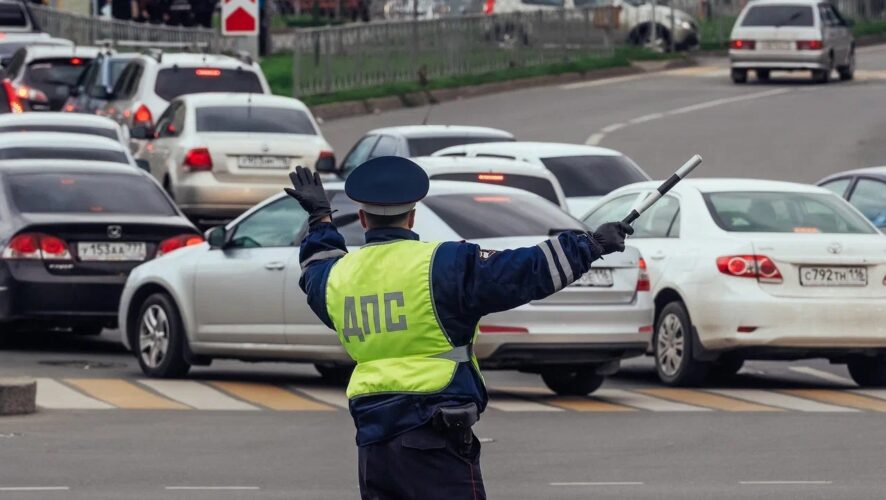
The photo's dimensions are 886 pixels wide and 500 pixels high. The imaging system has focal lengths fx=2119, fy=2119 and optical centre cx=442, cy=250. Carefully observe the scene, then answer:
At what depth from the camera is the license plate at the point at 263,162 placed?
2267 cm

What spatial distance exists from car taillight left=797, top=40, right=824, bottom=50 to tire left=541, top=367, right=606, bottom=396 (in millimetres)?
28970

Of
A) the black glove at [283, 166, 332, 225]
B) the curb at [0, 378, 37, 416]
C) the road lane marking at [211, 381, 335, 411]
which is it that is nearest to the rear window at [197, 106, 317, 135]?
the road lane marking at [211, 381, 335, 411]

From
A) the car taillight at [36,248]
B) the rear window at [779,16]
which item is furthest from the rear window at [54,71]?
the car taillight at [36,248]

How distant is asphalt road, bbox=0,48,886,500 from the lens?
9797 millimetres

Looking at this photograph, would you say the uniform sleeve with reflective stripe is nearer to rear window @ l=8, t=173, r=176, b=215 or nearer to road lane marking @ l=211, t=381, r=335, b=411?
road lane marking @ l=211, t=381, r=335, b=411

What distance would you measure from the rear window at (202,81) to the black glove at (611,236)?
2057 cm

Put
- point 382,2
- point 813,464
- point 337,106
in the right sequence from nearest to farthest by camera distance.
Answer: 1. point 813,464
2. point 337,106
3. point 382,2

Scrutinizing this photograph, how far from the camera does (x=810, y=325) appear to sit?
13781 millimetres

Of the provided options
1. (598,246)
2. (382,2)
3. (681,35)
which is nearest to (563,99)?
(681,35)

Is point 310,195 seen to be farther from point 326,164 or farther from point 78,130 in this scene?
point 78,130

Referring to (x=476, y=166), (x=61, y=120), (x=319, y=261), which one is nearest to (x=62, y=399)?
(x=476, y=166)

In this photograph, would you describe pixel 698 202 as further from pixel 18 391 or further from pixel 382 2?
pixel 382 2

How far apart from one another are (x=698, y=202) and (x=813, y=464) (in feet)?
14.0

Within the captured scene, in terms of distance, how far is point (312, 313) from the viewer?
43.9ft
